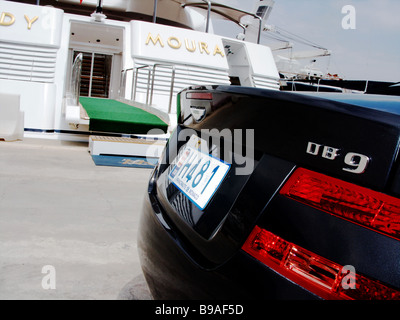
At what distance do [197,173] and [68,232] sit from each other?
6.02ft

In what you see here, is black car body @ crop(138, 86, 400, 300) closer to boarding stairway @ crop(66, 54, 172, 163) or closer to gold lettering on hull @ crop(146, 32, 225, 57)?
boarding stairway @ crop(66, 54, 172, 163)

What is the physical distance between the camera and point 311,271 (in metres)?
0.89

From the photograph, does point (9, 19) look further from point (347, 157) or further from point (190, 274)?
point (347, 157)

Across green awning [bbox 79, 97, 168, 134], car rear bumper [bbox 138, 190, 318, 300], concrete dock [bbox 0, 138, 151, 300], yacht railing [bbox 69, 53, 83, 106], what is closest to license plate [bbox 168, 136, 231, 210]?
car rear bumper [bbox 138, 190, 318, 300]

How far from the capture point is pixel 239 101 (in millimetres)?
1200

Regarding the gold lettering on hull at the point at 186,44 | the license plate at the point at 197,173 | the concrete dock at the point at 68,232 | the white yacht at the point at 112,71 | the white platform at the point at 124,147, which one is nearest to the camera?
the license plate at the point at 197,173

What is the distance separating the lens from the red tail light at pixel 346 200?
32.1 inches

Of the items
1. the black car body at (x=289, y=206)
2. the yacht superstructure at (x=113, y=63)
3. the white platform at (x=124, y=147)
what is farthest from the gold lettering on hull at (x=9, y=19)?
the black car body at (x=289, y=206)

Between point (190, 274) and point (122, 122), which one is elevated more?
point (190, 274)

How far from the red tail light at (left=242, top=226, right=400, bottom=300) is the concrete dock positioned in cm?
123

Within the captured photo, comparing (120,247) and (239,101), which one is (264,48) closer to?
(120,247)

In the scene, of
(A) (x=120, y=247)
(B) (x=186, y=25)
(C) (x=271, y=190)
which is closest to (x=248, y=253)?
(C) (x=271, y=190)

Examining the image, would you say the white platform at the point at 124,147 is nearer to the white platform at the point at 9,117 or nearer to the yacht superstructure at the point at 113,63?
the yacht superstructure at the point at 113,63

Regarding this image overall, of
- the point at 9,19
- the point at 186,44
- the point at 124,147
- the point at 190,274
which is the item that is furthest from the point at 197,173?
the point at 186,44
